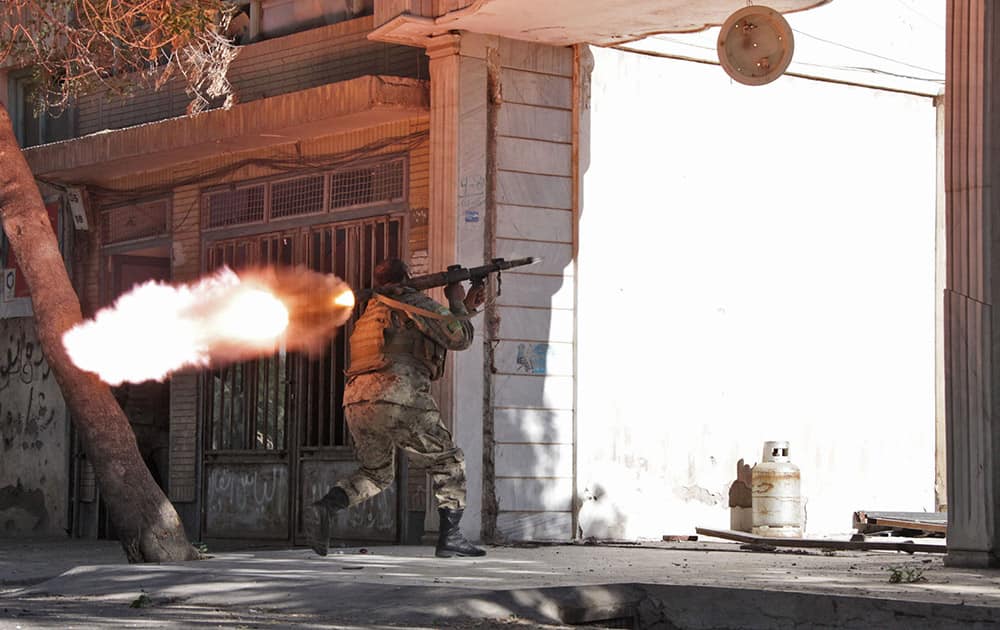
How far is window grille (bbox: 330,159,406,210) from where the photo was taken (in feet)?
45.9

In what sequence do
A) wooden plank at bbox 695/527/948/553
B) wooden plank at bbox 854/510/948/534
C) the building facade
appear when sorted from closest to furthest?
wooden plank at bbox 695/527/948/553 < the building facade < wooden plank at bbox 854/510/948/534

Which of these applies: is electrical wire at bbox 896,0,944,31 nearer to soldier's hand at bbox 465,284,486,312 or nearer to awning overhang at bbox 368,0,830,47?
awning overhang at bbox 368,0,830,47

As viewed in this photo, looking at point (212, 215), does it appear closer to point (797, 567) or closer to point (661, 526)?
point (661, 526)

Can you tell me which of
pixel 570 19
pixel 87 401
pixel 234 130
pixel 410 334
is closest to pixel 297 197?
pixel 234 130

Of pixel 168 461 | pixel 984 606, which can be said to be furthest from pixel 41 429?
pixel 984 606

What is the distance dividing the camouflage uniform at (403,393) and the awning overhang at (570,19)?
8.94ft

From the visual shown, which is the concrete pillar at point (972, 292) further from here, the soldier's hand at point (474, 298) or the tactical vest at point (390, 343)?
the tactical vest at point (390, 343)

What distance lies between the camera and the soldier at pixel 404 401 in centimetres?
1095

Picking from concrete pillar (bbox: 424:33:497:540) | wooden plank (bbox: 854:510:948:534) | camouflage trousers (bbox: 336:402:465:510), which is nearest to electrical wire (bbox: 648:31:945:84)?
A: concrete pillar (bbox: 424:33:497:540)

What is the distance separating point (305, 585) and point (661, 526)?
578 centimetres

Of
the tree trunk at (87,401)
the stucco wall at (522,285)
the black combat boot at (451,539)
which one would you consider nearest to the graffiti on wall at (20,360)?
the tree trunk at (87,401)

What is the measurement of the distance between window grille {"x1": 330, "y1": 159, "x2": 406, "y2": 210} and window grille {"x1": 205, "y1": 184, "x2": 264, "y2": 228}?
106 centimetres

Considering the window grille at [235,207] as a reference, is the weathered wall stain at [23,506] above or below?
below

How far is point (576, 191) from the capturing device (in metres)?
13.6
